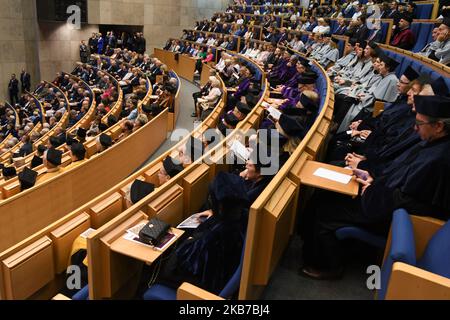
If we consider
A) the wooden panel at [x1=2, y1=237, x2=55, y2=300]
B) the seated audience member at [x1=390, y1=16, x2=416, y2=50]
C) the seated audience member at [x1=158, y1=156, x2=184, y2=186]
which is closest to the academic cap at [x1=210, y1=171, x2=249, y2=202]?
the seated audience member at [x1=158, y1=156, x2=184, y2=186]

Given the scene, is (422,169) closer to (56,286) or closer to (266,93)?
(56,286)

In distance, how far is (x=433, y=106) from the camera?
191 centimetres

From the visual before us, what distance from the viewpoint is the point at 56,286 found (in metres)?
2.66

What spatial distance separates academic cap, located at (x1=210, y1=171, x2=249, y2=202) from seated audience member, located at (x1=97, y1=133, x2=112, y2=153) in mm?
3363

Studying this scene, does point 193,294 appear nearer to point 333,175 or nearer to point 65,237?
point 333,175

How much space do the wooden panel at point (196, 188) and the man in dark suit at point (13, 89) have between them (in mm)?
13177

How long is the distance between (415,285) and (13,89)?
14887 mm

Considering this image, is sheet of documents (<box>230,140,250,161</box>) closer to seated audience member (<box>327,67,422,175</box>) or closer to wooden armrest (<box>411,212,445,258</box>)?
seated audience member (<box>327,67,422,175</box>)

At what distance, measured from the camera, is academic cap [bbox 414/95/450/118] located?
6.25 ft

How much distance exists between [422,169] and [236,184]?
2.83 feet

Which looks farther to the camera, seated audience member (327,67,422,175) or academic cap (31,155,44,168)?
academic cap (31,155,44,168)

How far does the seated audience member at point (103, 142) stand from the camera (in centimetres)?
505

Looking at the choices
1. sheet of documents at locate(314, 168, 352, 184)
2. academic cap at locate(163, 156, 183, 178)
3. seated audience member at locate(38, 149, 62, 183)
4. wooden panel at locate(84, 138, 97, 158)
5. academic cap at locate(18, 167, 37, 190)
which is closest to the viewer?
sheet of documents at locate(314, 168, 352, 184)

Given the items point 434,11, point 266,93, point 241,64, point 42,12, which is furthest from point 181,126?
point 42,12
